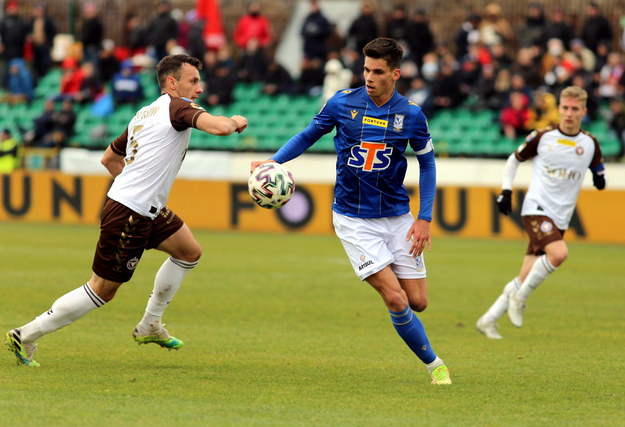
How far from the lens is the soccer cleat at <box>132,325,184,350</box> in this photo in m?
8.57

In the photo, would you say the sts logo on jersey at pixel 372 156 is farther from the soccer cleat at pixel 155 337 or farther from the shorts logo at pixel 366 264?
the soccer cleat at pixel 155 337

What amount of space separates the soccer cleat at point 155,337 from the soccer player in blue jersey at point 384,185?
5.66ft

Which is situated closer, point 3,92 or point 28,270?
point 28,270

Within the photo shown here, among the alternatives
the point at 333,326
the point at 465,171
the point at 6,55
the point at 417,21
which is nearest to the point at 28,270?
the point at 333,326

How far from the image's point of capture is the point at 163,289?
8.57 metres

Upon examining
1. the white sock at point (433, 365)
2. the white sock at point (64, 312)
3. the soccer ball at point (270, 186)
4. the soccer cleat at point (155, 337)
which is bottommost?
the soccer cleat at point (155, 337)

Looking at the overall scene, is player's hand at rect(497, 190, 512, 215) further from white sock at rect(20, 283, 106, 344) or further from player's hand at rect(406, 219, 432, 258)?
white sock at rect(20, 283, 106, 344)

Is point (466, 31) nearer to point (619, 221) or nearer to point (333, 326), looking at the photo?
point (619, 221)

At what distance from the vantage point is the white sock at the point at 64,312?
787 cm

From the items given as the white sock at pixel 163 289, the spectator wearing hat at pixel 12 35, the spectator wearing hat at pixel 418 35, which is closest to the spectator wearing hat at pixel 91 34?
the spectator wearing hat at pixel 12 35

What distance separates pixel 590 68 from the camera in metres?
23.5

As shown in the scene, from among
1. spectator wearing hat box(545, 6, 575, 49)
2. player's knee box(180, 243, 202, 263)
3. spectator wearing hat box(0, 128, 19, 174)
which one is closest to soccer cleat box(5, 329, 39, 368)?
player's knee box(180, 243, 202, 263)

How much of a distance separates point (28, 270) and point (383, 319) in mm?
5437

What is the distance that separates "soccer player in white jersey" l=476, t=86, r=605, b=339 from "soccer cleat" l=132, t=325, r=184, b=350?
3.55m
